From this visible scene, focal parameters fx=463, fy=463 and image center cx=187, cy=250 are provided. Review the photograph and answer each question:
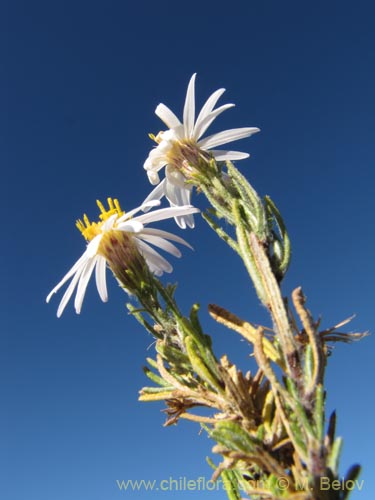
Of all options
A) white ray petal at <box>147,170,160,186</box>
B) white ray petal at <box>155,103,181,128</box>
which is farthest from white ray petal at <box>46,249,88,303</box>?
white ray petal at <box>155,103,181,128</box>

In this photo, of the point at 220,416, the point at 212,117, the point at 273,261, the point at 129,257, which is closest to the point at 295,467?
the point at 220,416

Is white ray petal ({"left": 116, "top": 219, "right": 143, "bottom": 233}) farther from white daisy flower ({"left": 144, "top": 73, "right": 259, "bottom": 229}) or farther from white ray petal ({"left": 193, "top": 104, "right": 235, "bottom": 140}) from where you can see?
white ray petal ({"left": 193, "top": 104, "right": 235, "bottom": 140})

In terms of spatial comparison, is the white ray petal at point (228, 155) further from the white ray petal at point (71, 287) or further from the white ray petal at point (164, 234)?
the white ray petal at point (71, 287)

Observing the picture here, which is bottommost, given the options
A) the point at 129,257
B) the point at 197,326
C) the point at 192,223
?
the point at 197,326

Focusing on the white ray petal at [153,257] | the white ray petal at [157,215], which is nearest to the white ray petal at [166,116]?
the white ray petal at [157,215]

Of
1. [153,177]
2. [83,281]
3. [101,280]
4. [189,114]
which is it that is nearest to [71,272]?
[83,281]

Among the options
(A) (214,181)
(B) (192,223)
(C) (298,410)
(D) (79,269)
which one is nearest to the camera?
(C) (298,410)

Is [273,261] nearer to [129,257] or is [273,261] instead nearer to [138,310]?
[138,310]
